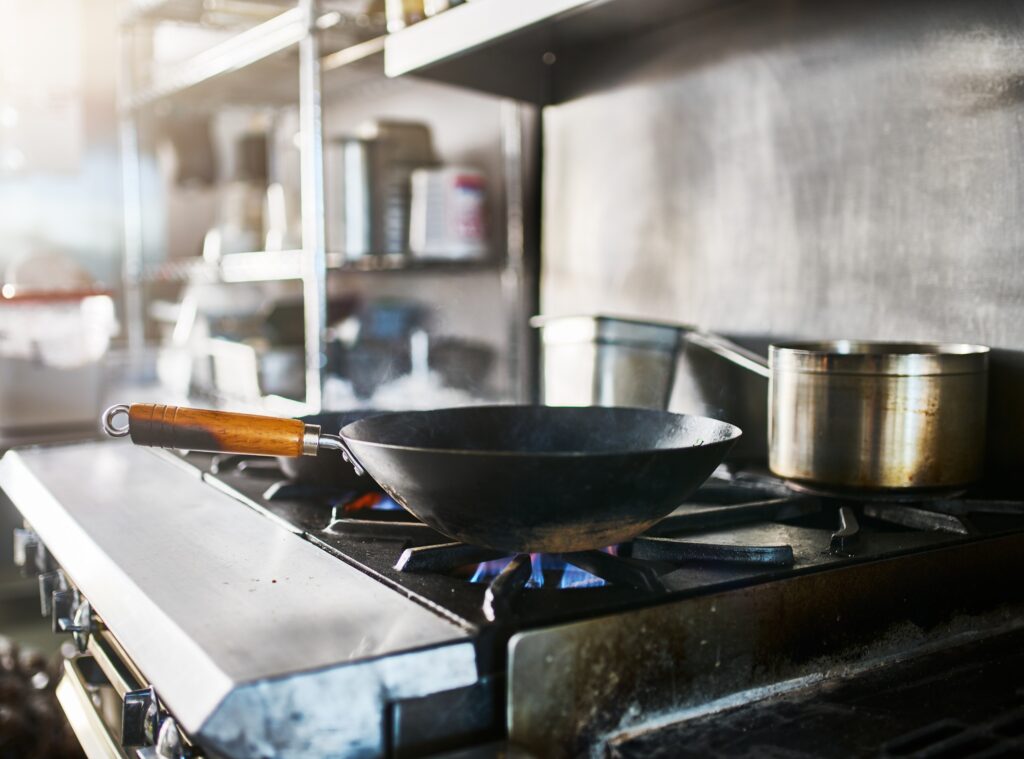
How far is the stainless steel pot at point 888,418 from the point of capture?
100cm

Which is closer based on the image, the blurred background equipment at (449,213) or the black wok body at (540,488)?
the black wok body at (540,488)

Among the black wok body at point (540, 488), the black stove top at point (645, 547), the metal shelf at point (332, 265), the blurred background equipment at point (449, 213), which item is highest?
the blurred background equipment at point (449, 213)

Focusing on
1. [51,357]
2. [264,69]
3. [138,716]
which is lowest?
[138,716]

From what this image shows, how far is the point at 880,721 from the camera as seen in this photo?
28.6 inches

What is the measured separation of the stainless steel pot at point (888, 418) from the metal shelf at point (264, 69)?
1.24 metres

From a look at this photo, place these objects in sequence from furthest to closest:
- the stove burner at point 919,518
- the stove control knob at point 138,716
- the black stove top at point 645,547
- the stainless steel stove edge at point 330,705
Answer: the stove burner at point 919,518 → the stove control knob at point 138,716 → the black stove top at point 645,547 → the stainless steel stove edge at point 330,705

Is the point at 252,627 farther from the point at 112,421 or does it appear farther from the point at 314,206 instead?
the point at 314,206

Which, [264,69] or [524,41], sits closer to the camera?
[524,41]

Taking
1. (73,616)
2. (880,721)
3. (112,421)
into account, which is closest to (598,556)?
(880,721)

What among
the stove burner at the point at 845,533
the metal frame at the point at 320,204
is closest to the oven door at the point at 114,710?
the stove burner at the point at 845,533

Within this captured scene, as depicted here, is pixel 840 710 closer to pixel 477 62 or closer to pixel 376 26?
pixel 477 62

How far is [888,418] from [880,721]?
1.23ft

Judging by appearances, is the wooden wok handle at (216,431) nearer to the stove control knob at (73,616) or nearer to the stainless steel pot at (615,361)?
the stove control knob at (73,616)

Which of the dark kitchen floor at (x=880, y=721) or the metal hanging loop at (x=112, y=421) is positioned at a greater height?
the metal hanging loop at (x=112, y=421)
